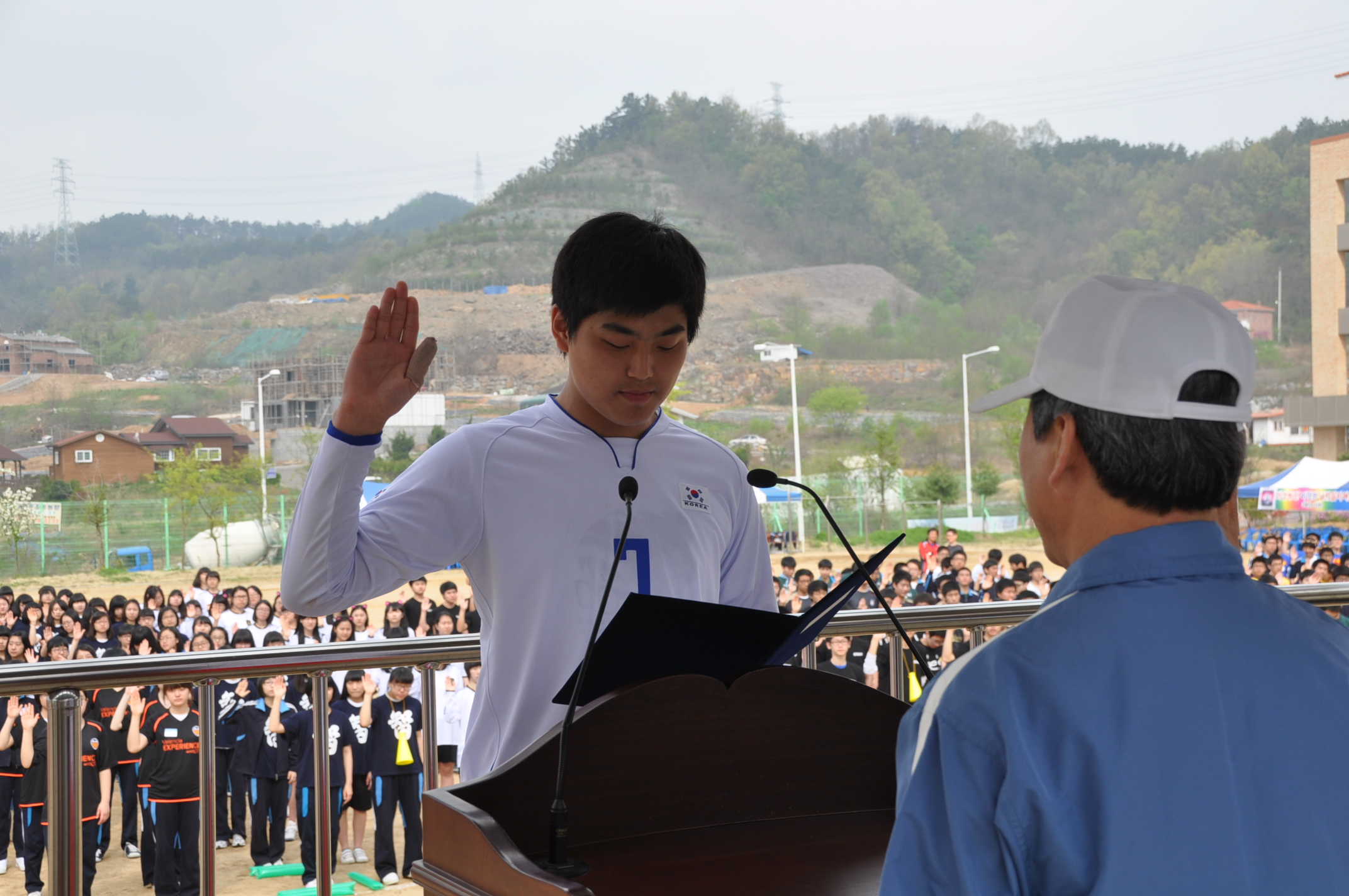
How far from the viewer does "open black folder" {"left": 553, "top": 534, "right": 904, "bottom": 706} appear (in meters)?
0.86

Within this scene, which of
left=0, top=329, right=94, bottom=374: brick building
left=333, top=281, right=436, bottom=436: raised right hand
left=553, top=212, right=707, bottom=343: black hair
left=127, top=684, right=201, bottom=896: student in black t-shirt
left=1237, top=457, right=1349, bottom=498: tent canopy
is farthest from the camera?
left=0, top=329, right=94, bottom=374: brick building

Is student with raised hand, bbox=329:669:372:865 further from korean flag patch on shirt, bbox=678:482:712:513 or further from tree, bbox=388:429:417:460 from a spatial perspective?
tree, bbox=388:429:417:460

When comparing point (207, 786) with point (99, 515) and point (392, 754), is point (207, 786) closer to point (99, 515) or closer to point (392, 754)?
point (392, 754)

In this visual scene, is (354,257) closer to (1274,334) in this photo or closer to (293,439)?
(293,439)

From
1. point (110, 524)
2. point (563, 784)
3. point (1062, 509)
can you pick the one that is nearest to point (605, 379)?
point (563, 784)

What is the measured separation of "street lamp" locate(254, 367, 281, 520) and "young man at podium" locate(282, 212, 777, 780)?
127 ft

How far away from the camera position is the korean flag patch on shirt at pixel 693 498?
1.24 meters

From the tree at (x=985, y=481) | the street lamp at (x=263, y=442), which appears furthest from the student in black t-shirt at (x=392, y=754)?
the tree at (x=985, y=481)

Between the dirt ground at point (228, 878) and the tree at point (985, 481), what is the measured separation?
128 ft

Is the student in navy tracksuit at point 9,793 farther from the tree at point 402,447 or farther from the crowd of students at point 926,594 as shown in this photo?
the tree at point 402,447

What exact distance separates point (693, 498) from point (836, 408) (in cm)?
5071

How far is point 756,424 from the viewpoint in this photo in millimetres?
51438

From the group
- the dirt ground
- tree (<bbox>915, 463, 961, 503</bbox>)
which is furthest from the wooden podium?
tree (<bbox>915, 463, 961, 503</bbox>)

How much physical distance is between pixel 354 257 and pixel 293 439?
16400 mm
